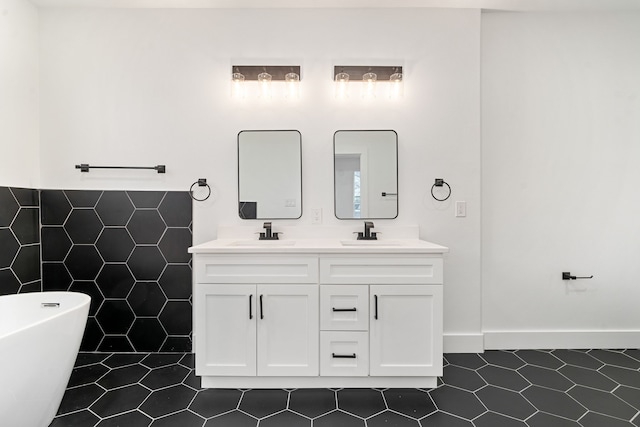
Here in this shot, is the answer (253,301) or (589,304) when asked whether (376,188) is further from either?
(589,304)

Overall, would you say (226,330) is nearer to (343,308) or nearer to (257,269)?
(257,269)

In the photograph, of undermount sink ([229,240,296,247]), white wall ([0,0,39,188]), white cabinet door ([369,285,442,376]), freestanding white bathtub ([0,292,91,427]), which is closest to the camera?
freestanding white bathtub ([0,292,91,427])

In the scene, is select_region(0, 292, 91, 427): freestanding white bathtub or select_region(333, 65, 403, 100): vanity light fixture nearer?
select_region(0, 292, 91, 427): freestanding white bathtub

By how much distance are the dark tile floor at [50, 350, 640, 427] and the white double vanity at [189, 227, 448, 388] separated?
13 centimetres

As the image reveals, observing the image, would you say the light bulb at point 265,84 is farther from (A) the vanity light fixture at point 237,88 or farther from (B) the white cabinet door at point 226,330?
(B) the white cabinet door at point 226,330

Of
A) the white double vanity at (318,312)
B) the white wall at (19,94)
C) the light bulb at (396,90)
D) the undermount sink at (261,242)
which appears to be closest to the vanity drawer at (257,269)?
the white double vanity at (318,312)

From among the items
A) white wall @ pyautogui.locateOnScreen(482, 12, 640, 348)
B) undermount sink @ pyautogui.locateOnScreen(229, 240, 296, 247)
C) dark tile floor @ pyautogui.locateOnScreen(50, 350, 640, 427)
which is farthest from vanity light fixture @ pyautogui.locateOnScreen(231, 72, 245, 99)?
dark tile floor @ pyautogui.locateOnScreen(50, 350, 640, 427)

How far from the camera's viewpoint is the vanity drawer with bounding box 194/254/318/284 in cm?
176

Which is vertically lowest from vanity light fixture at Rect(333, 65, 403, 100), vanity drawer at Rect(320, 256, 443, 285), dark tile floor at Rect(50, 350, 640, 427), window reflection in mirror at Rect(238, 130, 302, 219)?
dark tile floor at Rect(50, 350, 640, 427)

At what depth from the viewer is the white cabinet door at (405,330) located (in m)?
1.74

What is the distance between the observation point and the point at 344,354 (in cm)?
175

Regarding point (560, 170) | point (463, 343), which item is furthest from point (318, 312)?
point (560, 170)

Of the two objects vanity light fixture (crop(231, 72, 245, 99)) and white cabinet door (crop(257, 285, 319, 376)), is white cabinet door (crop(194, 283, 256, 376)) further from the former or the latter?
vanity light fixture (crop(231, 72, 245, 99))

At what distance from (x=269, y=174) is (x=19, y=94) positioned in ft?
5.92
